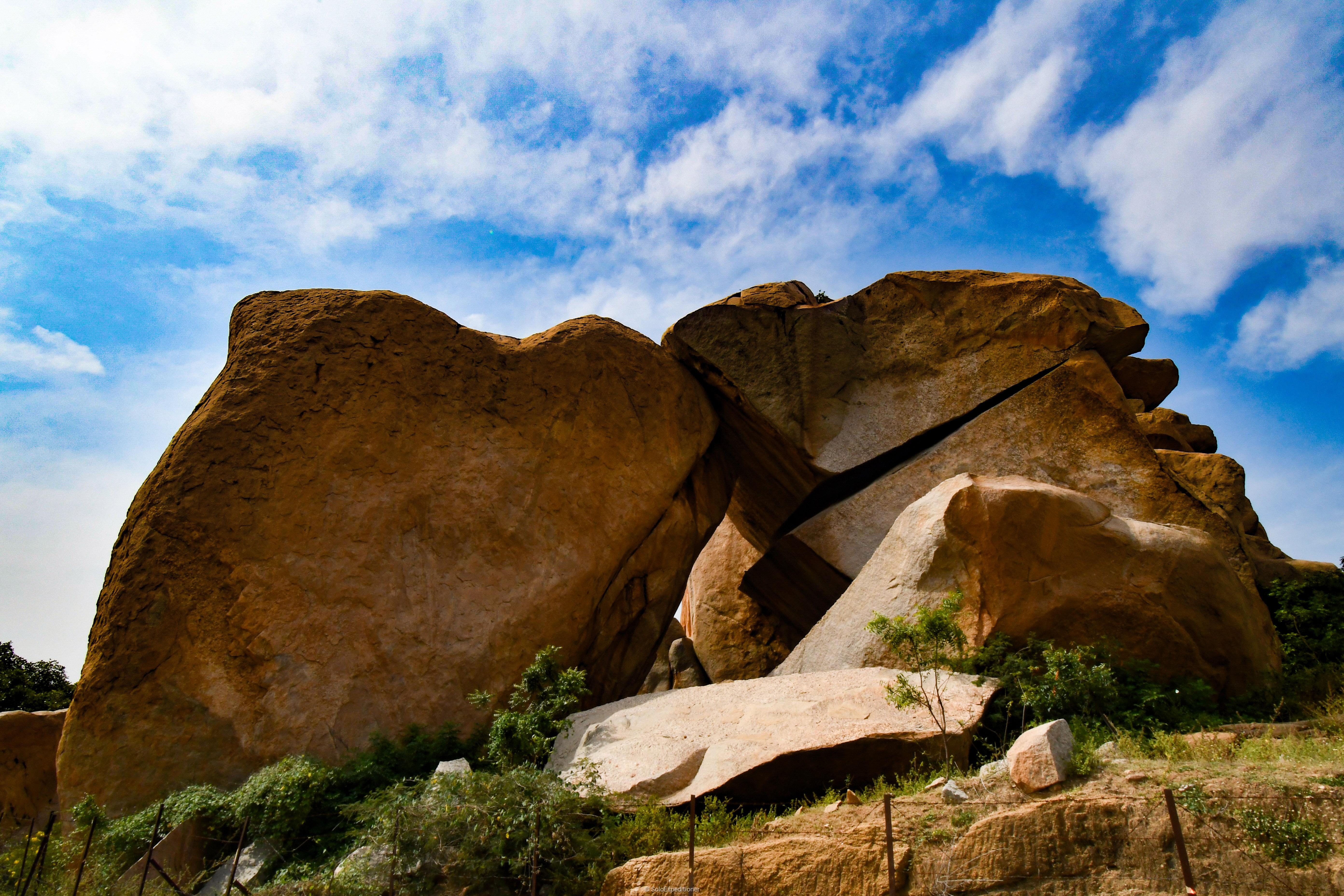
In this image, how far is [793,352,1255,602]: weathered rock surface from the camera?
39.1 ft

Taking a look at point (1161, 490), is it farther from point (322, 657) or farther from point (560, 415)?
point (322, 657)

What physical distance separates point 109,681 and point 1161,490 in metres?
13.6

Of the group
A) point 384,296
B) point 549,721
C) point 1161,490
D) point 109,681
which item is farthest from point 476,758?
point 1161,490

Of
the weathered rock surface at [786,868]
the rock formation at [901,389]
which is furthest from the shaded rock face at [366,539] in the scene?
the weathered rock surface at [786,868]

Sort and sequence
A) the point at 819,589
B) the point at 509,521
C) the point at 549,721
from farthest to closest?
the point at 819,589 < the point at 509,521 < the point at 549,721

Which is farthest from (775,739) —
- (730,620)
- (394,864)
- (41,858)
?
(730,620)

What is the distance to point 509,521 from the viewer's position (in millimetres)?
11859

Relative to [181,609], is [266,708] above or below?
below

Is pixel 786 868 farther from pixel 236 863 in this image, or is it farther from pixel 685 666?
pixel 685 666

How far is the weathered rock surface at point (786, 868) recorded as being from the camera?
17.2ft

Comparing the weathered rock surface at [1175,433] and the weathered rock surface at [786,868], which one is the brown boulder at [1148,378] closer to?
the weathered rock surface at [1175,433]

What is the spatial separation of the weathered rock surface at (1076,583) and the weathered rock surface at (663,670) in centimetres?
1364

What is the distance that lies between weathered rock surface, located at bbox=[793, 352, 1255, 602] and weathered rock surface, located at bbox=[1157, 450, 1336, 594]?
7.89 ft

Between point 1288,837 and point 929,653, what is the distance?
13.8 feet
